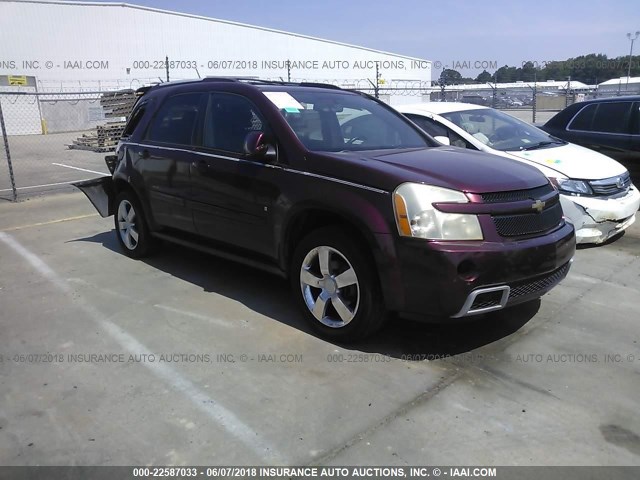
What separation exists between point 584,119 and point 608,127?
0.36 metres

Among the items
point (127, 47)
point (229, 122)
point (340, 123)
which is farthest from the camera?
point (127, 47)

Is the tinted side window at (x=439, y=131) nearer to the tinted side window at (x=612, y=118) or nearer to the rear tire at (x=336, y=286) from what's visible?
the tinted side window at (x=612, y=118)

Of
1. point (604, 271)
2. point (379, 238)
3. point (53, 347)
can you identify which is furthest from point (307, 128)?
point (604, 271)

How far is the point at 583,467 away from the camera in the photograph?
2.55 metres

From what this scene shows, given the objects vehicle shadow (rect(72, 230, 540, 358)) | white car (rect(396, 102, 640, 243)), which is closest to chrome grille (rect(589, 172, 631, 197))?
white car (rect(396, 102, 640, 243))

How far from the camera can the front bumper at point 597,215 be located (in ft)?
19.2

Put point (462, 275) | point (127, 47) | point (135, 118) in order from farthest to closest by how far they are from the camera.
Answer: point (127, 47)
point (135, 118)
point (462, 275)

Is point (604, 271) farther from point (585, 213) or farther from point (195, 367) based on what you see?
point (195, 367)

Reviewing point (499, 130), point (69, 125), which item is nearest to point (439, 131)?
point (499, 130)

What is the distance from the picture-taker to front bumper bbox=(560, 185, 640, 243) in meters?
5.86

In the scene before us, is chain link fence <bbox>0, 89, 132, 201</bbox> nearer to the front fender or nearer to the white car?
the front fender

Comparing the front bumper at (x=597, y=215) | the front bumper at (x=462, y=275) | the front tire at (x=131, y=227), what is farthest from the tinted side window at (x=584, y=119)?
the front tire at (x=131, y=227)

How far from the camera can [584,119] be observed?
8102 mm

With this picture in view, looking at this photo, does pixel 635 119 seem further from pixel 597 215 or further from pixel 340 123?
pixel 340 123
